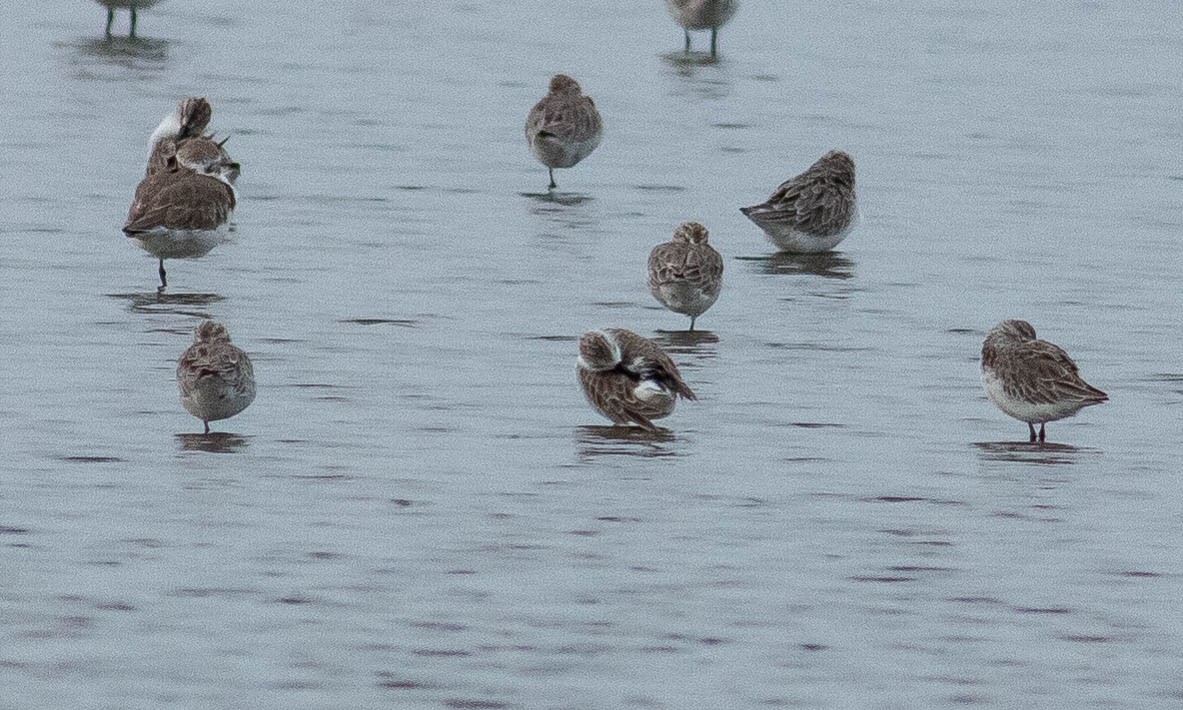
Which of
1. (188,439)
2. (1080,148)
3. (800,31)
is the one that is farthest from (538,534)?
(800,31)

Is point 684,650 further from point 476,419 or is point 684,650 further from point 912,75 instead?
point 912,75

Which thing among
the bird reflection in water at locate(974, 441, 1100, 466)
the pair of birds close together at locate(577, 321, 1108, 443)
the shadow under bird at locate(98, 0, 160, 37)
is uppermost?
the shadow under bird at locate(98, 0, 160, 37)

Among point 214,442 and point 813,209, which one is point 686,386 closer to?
point 214,442

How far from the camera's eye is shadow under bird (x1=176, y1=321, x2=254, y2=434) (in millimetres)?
12422

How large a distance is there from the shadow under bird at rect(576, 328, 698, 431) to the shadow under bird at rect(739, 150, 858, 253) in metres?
5.58

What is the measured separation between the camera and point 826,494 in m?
11.9

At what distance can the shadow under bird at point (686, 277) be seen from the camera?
15789 millimetres

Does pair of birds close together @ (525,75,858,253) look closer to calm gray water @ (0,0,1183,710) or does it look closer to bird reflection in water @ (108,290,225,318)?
calm gray water @ (0,0,1183,710)

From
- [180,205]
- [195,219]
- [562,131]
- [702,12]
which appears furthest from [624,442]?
[702,12]

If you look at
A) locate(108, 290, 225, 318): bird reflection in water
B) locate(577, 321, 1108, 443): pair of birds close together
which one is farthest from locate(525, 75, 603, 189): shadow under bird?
locate(577, 321, 1108, 443): pair of birds close together

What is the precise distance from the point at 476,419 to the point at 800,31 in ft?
70.1

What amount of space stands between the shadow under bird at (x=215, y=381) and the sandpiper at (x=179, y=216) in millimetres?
4128

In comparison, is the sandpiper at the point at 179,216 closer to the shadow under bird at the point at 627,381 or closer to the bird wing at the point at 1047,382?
the shadow under bird at the point at 627,381

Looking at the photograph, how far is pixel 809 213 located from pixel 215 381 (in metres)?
7.39
